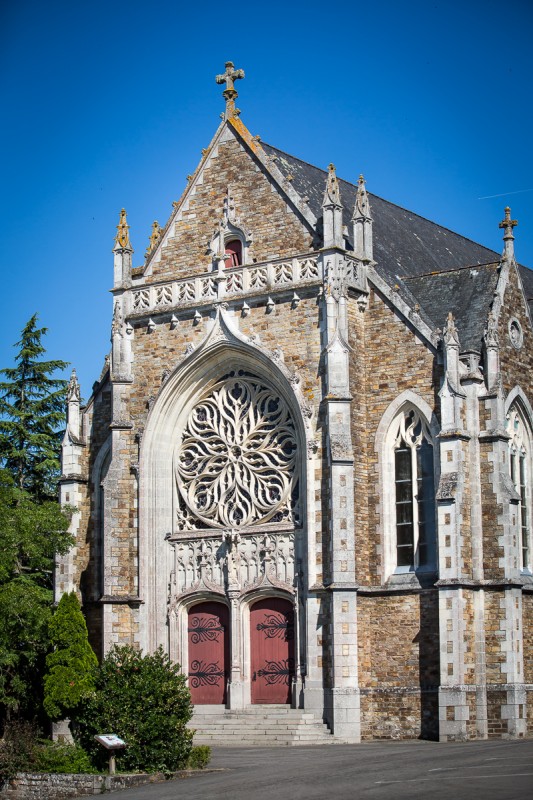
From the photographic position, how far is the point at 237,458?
39.1 metres

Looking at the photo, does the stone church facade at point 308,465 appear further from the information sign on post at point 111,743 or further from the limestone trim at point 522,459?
the information sign on post at point 111,743

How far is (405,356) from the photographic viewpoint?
123 ft

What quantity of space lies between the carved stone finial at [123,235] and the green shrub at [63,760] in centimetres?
1526

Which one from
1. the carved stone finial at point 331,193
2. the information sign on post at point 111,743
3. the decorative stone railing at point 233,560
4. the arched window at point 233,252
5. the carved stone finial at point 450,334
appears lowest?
the information sign on post at point 111,743

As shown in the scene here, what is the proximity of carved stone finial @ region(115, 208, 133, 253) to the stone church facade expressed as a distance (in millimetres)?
74

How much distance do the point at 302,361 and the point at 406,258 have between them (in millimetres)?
6796

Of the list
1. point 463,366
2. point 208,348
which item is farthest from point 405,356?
point 208,348

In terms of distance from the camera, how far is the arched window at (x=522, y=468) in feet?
125

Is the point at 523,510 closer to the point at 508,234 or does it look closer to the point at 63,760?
the point at 508,234

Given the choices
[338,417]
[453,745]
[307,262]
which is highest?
[307,262]

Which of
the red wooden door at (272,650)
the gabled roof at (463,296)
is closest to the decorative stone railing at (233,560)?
the red wooden door at (272,650)

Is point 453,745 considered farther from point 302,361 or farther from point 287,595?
point 302,361

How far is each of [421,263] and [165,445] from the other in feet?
31.4

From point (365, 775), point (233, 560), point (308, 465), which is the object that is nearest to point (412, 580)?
→ point (308, 465)
